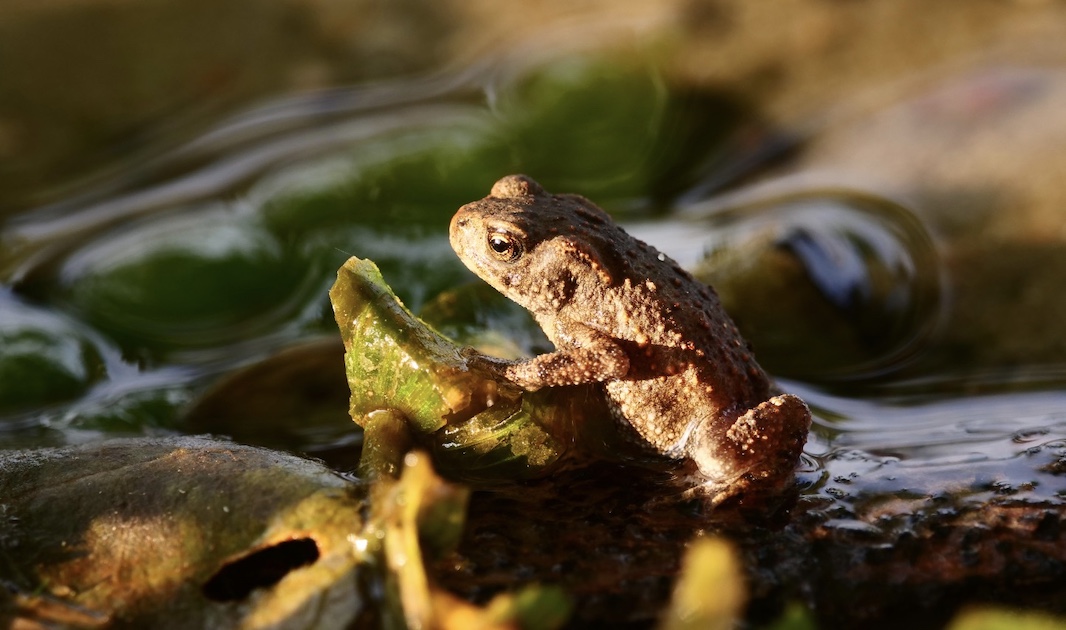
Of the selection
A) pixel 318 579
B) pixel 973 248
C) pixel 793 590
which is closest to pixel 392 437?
pixel 318 579

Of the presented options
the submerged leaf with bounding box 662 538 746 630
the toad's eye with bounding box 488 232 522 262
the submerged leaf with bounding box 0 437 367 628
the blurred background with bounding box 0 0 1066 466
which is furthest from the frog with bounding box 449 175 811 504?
the submerged leaf with bounding box 662 538 746 630

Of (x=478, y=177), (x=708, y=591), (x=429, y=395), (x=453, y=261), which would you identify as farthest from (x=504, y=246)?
(x=708, y=591)

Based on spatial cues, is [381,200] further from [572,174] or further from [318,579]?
[318,579]

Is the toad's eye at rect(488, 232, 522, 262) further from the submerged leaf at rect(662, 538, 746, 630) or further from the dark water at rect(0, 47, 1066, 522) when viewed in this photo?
the submerged leaf at rect(662, 538, 746, 630)

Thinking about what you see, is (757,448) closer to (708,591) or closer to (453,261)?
(708,591)

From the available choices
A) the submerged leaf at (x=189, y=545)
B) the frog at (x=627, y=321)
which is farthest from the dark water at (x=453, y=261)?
the submerged leaf at (x=189, y=545)

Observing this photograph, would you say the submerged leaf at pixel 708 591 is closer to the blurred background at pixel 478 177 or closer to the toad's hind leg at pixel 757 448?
the toad's hind leg at pixel 757 448
